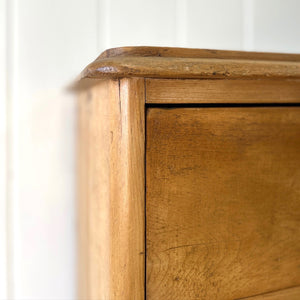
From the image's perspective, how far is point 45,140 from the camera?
0.91 metres

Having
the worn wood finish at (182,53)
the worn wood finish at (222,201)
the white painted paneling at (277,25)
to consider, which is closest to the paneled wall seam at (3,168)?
the worn wood finish at (182,53)

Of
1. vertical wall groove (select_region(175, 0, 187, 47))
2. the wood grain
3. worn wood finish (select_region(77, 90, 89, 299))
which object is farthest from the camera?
vertical wall groove (select_region(175, 0, 187, 47))

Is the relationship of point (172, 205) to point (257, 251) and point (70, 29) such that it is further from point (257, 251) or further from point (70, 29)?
point (70, 29)

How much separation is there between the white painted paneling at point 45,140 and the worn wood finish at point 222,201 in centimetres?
44

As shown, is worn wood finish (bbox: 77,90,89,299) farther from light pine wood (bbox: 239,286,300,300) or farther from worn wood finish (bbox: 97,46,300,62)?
light pine wood (bbox: 239,286,300,300)

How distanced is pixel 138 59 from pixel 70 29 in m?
0.46

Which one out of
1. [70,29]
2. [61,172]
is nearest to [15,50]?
[70,29]

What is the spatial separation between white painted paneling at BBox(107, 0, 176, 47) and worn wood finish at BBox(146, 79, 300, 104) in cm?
45

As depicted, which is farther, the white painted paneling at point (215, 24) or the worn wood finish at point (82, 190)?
the white painted paneling at point (215, 24)

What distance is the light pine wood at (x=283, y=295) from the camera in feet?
1.96

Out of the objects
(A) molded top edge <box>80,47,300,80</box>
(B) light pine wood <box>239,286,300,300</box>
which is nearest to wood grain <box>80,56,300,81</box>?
(A) molded top edge <box>80,47,300,80</box>

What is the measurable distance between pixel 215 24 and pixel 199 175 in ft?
1.91

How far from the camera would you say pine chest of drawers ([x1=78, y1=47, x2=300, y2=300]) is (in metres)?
0.52

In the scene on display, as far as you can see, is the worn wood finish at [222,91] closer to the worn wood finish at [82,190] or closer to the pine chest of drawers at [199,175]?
the pine chest of drawers at [199,175]
